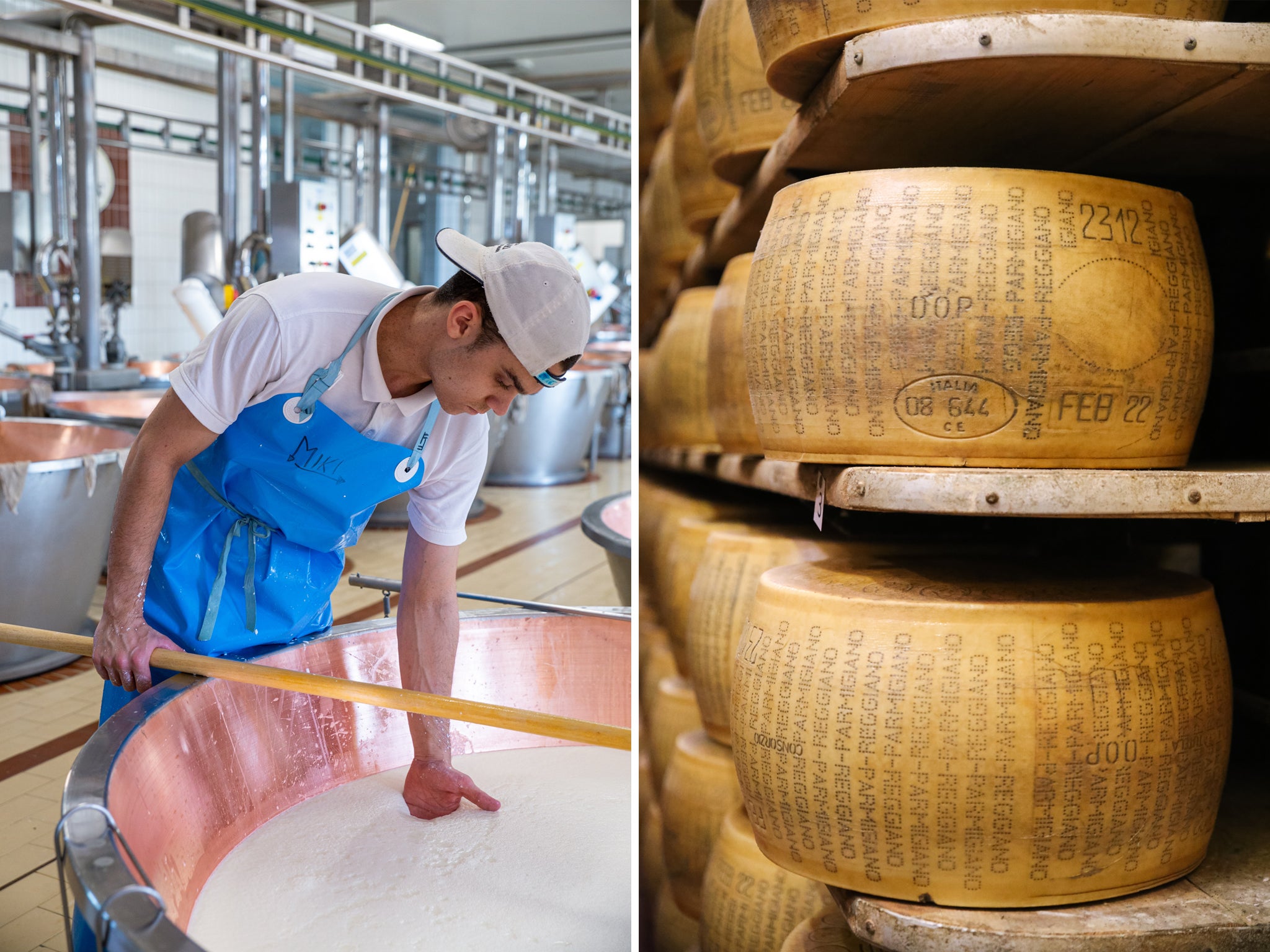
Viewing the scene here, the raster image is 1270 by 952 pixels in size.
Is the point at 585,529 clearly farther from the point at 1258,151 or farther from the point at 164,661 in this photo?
the point at 1258,151

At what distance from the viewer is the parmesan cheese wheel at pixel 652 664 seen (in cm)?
190

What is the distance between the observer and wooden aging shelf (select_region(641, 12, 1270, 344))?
0.84 metres

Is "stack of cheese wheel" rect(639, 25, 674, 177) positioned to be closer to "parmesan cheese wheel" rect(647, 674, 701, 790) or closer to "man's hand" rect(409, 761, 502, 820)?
"parmesan cheese wheel" rect(647, 674, 701, 790)

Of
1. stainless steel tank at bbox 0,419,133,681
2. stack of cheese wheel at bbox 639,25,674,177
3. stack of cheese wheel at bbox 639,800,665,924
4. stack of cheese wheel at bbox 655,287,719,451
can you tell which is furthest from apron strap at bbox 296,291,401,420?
stainless steel tank at bbox 0,419,133,681

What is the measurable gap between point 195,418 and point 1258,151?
1269mm

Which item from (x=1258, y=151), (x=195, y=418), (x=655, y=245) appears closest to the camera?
(x=1258, y=151)

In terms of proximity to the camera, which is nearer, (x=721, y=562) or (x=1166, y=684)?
(x=1166, y=684)

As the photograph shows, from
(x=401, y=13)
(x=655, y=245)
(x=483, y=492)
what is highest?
(x=401, y=13)

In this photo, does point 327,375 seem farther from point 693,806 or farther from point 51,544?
point 51,544

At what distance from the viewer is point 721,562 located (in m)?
1.46

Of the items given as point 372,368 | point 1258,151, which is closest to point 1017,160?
point 1258,151

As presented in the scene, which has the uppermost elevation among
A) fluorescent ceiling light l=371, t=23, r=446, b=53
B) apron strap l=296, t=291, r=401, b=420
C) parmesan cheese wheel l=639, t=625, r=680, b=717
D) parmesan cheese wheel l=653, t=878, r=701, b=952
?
fluorescent ceiling light l=371, t=23, r=446, b=53

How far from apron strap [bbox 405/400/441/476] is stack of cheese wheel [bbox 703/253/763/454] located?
41cm

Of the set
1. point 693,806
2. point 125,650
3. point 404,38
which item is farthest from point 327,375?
point 404,38
